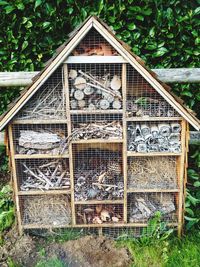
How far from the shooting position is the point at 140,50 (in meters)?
4.71

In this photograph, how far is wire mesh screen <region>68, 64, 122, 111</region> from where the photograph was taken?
135 inches

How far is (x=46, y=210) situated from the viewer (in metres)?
4.01

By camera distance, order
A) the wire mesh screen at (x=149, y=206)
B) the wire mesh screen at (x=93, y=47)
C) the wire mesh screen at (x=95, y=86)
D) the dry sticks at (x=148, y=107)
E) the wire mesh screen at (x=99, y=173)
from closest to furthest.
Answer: the wire mesh screen at (x=93, y=47), the wire mesh screen at (x=95, y=86), the dry sticks at (x=148, y=107), the wire mesh screen at (x=99, y=173), the wire mesh screen at (x=149, y=206)

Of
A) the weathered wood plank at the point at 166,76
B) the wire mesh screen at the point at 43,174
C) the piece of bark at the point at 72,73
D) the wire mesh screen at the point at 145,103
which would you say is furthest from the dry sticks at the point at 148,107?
the wire mesh screen at the point at 43,174

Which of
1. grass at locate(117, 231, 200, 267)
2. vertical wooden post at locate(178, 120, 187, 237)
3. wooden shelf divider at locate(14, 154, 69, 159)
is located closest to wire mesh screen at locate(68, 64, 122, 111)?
wooden shelf divider at locate(14, 154, 69, 159)

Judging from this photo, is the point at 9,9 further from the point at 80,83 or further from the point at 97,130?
the point at 97,130

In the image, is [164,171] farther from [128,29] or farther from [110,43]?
[128,29]

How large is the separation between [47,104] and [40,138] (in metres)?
0.33

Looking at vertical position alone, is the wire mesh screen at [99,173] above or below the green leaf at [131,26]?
below

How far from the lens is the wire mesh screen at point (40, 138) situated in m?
3.64

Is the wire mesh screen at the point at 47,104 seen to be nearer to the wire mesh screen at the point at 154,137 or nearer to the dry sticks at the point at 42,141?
the dry sticks at the point at 42,141

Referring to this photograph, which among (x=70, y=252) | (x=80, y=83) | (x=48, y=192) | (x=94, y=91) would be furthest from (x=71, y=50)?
(x=70, y=252)

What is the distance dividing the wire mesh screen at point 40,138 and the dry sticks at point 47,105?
15cm

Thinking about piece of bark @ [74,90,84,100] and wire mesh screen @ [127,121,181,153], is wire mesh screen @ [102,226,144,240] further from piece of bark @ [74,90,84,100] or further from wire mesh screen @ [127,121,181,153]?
piece of bark @ [74,90,84,100]
